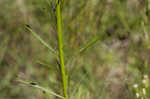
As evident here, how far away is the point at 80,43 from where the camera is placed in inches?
70.4

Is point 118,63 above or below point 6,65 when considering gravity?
below

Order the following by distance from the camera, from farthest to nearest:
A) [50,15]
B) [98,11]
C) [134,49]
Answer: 1. [134,49]
2. [98,11]
3. [50,15]

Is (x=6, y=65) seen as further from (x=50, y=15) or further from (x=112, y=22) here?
(x=50, y=15)

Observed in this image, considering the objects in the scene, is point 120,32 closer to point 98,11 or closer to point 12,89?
point 98,11

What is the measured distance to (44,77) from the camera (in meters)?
2.19

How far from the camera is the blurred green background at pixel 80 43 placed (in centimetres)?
182

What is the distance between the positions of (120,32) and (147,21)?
0.95 meters

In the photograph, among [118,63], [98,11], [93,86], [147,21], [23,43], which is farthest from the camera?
[23,43]

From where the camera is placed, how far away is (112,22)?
2.46 m

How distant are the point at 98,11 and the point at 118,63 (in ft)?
1.64

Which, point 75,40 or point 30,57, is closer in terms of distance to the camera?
point 75,40

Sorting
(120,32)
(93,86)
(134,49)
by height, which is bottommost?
(93,86)

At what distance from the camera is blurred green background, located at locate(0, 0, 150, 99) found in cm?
182

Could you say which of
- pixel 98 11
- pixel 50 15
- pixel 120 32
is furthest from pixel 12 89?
pixel 50 15
